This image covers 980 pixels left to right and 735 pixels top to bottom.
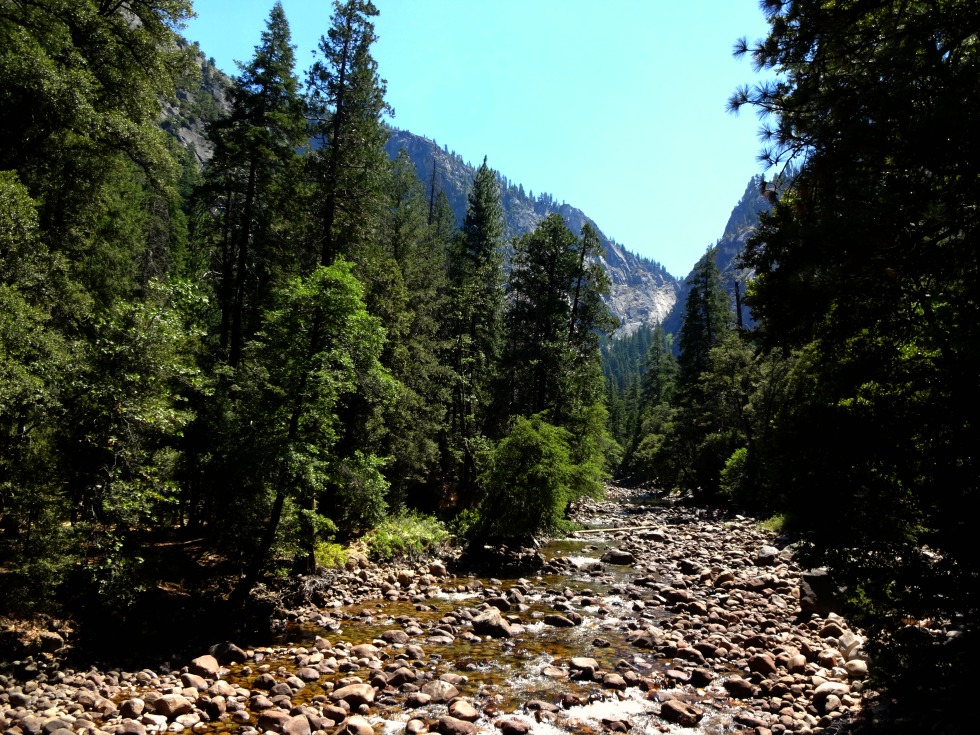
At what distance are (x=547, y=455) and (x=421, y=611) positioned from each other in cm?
786

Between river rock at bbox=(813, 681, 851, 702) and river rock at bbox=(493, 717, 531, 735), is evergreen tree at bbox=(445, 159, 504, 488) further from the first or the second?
river rock at bbox=(813, 681, 851, 702)

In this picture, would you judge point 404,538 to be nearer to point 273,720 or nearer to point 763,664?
point 273,720

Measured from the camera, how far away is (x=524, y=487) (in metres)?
19.5

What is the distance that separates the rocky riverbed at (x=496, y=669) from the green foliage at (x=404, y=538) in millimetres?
1002

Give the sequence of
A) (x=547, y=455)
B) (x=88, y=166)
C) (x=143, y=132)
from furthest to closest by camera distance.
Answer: (x=547, y=455) < (x=88, y=166) < (x=143, y=132)

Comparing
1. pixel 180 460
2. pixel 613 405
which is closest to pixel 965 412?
pixel 180 460

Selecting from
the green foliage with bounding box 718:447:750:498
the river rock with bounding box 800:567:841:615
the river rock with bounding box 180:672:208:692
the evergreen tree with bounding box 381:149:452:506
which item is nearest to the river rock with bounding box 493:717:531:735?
the river rock with bounding box 180:672:208:692

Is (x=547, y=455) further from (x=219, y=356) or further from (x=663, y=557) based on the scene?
(x=219, y=356)

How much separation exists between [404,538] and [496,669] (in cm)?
841

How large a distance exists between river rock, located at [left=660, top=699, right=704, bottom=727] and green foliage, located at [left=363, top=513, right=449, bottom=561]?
9.54 meters

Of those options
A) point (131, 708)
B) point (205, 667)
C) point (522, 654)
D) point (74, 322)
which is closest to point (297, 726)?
point (131, 708)

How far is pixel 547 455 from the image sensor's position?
1989 cm

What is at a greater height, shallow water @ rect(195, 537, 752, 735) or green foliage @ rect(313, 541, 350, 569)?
green foliage @ rect(313, 541, 350, 569)

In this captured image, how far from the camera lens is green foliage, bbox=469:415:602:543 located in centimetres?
1945
